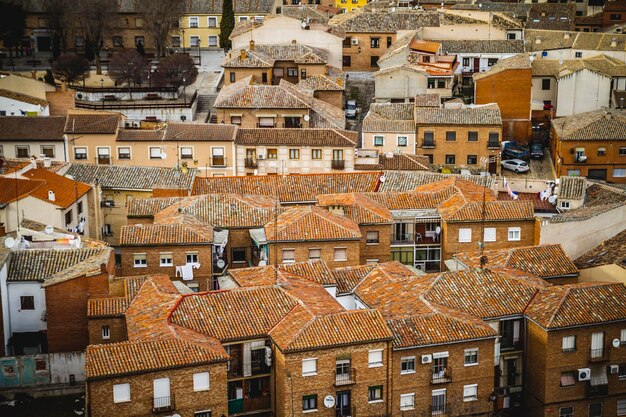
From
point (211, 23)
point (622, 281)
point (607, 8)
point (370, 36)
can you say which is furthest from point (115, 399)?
point (607, 8)

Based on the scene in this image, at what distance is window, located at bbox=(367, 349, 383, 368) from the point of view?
122 ft

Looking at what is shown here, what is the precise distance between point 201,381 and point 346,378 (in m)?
4.39

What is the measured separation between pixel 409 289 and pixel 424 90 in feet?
94.2

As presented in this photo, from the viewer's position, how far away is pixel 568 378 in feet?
130

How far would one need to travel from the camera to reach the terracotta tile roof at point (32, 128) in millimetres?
58719

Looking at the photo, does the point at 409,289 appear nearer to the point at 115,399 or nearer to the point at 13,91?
the point at 115,399

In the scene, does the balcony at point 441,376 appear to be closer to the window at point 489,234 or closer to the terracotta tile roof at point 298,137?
the window at point 489,234

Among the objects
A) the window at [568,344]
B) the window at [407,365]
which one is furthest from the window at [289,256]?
the window at [568,344]

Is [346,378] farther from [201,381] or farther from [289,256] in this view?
[289,256]

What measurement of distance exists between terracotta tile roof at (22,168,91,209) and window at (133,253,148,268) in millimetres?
5010

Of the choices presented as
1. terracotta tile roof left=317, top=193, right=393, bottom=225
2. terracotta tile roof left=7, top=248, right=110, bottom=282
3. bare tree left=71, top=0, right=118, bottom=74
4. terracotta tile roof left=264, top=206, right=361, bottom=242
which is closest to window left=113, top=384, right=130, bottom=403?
terracotta tile roof left=7, top=248, right=110, bottom=282

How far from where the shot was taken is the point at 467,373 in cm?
3862

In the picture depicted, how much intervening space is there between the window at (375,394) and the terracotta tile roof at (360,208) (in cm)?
1120

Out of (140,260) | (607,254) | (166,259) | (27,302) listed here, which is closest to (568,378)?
(607,254)
